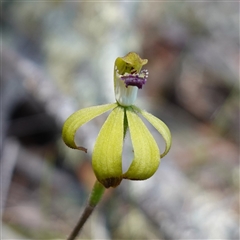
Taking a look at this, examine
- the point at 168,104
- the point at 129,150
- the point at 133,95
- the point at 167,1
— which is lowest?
the point at 133,95

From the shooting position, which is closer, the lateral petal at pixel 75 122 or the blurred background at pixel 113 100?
the lateral petal at pixel 75 122

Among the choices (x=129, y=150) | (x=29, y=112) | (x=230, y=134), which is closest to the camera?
(x=129, y=150)

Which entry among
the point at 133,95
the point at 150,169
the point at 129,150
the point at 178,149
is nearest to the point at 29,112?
the point at 129,150

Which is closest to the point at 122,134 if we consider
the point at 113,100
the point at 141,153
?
the point at 141,153

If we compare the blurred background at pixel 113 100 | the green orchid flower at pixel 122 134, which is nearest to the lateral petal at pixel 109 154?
the green orchid flower at pixel 122 134

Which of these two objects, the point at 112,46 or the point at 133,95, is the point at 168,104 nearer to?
the point at 112,46

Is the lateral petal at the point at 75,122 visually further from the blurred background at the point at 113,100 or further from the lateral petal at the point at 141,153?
the blurred background at the point at 113,100

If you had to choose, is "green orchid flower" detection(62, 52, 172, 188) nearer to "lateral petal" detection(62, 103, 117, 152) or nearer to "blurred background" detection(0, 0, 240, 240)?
"lateral petal" detection(62, 103, 117, 152)

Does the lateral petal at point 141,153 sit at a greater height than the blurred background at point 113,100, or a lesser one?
lesser
